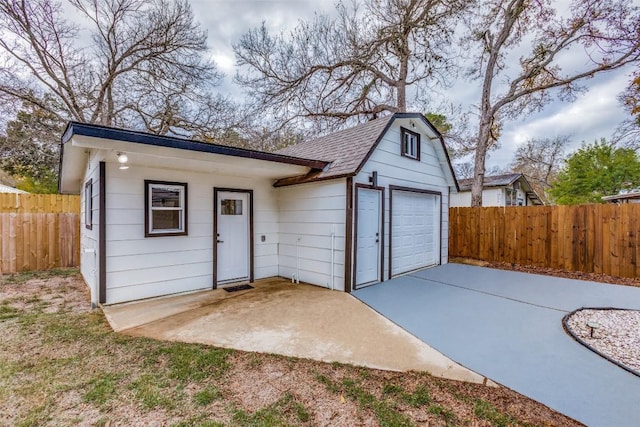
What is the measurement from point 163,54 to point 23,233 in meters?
7.63

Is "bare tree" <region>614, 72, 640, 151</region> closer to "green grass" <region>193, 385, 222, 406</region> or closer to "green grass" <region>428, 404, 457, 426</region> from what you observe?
"green grass" <region>428, 404, 457, 426</region>

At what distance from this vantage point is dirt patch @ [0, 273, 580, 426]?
6.91 feet

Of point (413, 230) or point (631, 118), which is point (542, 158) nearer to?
point (631, 118)

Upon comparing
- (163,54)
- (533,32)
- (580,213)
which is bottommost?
(580,213)

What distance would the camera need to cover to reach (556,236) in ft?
25.6

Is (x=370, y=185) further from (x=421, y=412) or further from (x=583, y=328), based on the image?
(x=421, y=412)

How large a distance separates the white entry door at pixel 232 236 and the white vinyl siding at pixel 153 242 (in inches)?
8.4

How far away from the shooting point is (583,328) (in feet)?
12.4

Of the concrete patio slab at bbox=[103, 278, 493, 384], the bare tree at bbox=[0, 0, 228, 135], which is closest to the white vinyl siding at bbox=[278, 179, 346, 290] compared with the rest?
the concrete patio slab at bbox=[103, 278, 493, 384]

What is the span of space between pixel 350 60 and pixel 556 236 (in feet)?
32.0

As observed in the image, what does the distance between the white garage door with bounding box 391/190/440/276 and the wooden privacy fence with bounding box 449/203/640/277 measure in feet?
6.90

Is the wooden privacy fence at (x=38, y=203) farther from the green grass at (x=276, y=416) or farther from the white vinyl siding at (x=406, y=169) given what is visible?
the green grass at (x=276, y=416)

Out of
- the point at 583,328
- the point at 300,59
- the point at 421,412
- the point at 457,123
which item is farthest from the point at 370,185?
the point at 457,123

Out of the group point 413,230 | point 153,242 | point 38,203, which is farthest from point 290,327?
point 38,203
